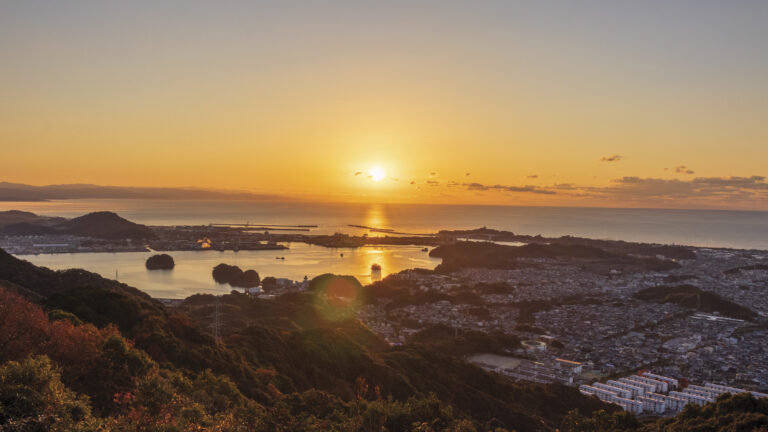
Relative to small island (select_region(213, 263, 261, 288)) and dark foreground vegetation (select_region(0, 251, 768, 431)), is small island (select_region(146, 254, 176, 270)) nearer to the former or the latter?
small island (select_region(213, 263, 261, 288))

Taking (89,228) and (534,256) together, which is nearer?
(534,256)

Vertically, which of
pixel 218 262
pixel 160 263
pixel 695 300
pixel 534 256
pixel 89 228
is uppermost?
pixel 89 228

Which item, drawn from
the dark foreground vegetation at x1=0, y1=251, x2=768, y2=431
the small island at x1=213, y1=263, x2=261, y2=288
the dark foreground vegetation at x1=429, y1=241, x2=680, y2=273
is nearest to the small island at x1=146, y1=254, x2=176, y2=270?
the small island at x1=213, y1=263, x2=261, y2=288

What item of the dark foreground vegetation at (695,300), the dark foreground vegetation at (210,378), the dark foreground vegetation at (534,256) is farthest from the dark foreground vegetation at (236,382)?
the dark foreground vegetation at (534,256)

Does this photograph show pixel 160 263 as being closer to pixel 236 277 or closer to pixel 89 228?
pixel 236 277

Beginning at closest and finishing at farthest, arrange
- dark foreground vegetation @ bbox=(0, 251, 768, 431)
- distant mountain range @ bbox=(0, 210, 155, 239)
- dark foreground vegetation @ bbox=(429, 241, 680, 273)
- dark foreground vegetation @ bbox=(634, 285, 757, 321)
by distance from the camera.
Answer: dark foreground vegetation @ bbox=(0, 251, 768, 431), dark foreground vegetation @ bbox=(634, 285, 757, 321), dark foreground vegetation @ bbox=(429, 241, 680, 273), distant mountain range @ bbox=(0, 210, 155, 239)

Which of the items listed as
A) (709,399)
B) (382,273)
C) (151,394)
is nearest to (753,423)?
(709,399)

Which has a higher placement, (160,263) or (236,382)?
(236,382)

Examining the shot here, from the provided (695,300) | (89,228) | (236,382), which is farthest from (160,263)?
(695,300)

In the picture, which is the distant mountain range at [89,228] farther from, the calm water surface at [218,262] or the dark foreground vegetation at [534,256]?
the dark foreground vegetation at [534,256]

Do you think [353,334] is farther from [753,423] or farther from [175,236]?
[175,236]

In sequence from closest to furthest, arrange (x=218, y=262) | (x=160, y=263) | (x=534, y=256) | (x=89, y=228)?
(x=160, y=263)
(x=218, y=262)
(x=534, y=256)
(x=89, y=228)
